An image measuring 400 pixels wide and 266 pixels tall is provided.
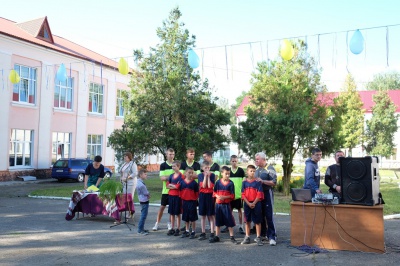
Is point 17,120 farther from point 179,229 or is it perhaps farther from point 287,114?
point 179,229

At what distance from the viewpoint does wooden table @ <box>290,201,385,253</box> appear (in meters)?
7.44

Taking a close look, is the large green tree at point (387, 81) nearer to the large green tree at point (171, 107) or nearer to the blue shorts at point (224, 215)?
the large green tree at point (171, 107)

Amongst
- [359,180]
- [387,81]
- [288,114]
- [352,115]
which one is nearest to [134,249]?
[359,180]

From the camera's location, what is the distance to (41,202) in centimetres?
1531

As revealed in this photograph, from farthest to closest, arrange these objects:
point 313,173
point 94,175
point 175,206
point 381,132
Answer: point 381,132, point 94,175, point 175,206, point 313,173

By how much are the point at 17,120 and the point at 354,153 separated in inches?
1576

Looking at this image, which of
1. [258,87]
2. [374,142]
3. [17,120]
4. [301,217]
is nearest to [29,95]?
[17,120]

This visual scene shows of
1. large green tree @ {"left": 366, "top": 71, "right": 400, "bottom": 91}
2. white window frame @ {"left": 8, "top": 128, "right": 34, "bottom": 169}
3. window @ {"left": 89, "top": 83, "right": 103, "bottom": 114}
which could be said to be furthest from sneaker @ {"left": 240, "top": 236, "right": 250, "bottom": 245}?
large green tree @ {"left": 366, "top": 71, "right": 400, "bottom": 91}

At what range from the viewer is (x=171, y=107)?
19.7 m

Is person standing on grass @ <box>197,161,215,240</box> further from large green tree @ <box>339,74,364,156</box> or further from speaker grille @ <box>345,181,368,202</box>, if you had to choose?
large green tree @ <box>339,74,364,156</box>

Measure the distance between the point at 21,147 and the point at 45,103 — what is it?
3.39 m

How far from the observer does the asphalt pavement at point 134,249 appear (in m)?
6.87

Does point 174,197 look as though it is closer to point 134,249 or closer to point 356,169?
point 134,249

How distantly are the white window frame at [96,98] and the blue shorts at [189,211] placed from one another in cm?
2584
